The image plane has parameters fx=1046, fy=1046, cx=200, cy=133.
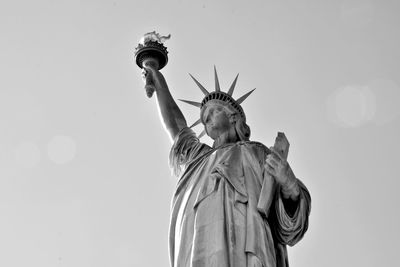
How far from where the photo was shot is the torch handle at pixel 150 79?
1664 centimetres

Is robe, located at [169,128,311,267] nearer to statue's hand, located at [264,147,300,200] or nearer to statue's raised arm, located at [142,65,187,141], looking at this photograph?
statue's hand, located at [264,147,300,200]

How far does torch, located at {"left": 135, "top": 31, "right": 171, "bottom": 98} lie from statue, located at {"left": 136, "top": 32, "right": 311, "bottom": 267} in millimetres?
2673

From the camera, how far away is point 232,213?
495 inches

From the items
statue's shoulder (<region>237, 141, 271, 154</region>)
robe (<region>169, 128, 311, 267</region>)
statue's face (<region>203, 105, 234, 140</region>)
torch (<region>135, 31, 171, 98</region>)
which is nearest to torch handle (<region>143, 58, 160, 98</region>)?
torch (<region>135, 31, 171, 98</region>)

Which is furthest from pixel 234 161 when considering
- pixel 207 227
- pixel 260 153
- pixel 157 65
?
pixel 157 65

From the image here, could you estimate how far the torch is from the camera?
56.4 feet

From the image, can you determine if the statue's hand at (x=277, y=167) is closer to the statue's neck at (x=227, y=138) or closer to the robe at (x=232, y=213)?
the robe at (x=232, y=213)

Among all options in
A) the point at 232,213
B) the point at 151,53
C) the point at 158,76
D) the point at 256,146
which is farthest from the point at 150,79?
the point at 232,213

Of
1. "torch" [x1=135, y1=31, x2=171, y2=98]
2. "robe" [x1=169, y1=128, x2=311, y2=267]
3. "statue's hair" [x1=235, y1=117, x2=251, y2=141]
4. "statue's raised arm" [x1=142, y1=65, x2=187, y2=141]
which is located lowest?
"robe" [x1=169, y1=128, x2=311, y2=267]

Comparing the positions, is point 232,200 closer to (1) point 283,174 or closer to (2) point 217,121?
(1) point 283,174

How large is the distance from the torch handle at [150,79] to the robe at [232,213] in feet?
8.76

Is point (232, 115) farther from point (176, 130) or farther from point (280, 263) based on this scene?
point (280, 263)

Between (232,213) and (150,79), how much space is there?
481 centimetres

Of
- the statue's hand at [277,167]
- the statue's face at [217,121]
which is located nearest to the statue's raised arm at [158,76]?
the statue's face at [217,121]
